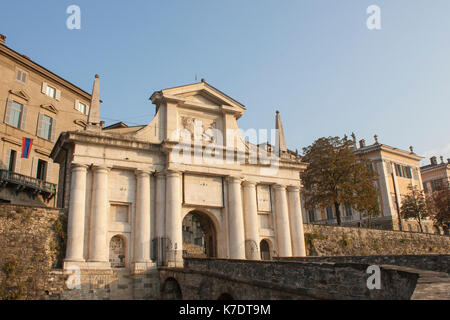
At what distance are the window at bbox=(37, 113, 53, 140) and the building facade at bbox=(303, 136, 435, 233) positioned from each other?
2968 cm

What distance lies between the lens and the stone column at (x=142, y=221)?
20.1 metres

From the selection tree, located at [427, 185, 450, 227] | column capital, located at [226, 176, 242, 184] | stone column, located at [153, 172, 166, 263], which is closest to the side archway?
column capital, located at [226, 176, 242, 184]

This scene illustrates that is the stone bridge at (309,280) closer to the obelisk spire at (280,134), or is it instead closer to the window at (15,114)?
the obelisk spire at (280,134)

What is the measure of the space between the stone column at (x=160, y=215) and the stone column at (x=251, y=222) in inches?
205

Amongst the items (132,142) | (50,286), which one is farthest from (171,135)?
(50,286)

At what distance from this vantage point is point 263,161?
83.9 ft

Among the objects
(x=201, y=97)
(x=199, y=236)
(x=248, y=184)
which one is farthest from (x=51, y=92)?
(x=199, y=236)

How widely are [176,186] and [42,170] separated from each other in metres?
14.8

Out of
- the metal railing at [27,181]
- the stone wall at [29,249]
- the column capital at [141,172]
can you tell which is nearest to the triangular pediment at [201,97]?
the column capital at [141,172]

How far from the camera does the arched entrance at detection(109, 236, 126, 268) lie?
20.3m

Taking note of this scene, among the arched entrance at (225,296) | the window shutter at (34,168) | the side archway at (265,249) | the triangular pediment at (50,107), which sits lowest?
the arched entrance at (225,296)
